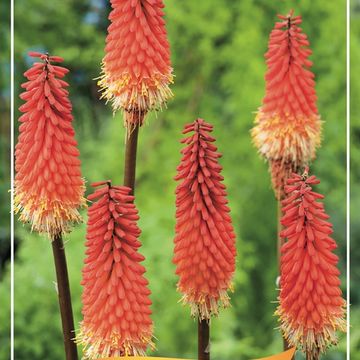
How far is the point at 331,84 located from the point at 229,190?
0.79 metres

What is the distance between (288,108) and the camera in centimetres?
235

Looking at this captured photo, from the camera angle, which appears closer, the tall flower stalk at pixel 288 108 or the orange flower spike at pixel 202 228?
the orange flower spike at pixel 202 228

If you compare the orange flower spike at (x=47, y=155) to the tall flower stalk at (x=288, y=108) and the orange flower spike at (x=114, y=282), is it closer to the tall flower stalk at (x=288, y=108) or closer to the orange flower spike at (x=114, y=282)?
the orange flower spike at (x=114, y=282)

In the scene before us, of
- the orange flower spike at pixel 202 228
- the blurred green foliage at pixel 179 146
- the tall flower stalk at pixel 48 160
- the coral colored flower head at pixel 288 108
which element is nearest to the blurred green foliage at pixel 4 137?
the blurred green foliage at pixel 179 146

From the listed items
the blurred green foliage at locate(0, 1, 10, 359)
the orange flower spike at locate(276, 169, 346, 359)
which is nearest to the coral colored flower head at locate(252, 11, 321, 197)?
the orange flower spike at locate(276, 169, 346, 359)

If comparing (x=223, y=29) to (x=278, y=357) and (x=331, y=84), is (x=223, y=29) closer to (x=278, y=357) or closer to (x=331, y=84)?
(x=331, y=84)

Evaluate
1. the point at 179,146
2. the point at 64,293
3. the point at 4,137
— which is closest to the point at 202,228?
the point at 64,293

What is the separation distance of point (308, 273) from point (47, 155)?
0.63m

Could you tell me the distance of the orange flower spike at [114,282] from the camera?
1.91 meters

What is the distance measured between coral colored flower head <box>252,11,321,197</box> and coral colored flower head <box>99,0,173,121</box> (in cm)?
37

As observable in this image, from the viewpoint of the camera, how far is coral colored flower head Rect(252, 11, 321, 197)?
2.33 metres

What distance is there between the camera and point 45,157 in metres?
2.01

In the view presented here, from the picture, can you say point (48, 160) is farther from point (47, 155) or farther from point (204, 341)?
point (204, 341)

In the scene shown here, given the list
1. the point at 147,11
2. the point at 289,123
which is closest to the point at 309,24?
the point at 289,123
